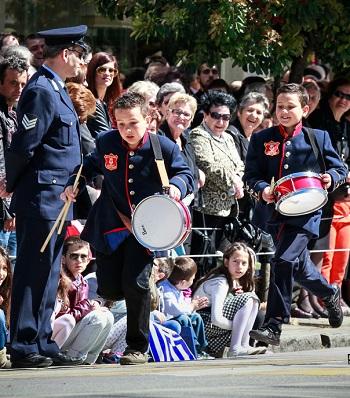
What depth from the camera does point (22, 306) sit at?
34.3ft

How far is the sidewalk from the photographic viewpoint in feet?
43.1

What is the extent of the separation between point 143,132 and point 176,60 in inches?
225

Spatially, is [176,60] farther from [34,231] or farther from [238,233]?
[34,231]

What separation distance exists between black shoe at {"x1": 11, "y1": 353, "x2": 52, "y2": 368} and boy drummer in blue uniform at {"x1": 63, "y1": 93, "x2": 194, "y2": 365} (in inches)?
21.5

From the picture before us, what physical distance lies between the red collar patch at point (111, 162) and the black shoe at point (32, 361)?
A: 136 cm

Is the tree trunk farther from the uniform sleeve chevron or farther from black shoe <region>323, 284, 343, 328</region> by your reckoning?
the uniform sleeve chevron

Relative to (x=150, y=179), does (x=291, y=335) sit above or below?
below

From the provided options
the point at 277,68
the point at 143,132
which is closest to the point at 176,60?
the point at 277,68

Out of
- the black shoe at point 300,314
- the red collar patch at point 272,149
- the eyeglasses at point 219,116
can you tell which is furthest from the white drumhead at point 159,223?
the black shoe at point 300,314

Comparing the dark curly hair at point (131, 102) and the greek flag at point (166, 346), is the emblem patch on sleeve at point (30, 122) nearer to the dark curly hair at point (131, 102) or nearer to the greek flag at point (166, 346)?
the dark curly hair at point (131, 102)

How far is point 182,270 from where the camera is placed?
505 inches

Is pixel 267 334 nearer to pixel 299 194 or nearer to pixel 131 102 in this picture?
pixel 299 194

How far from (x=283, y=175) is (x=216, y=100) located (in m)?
2.02

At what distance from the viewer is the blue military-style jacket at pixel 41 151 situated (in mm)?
10312
